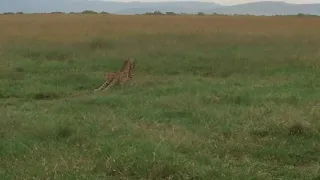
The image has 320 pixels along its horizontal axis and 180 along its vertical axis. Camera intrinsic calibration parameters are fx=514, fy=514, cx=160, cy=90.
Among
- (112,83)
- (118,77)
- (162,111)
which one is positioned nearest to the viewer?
(162,111)

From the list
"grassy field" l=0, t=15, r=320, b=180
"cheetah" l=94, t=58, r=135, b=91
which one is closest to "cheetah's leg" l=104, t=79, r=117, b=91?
"cheetah" l=94, t=58, r=135, b=91

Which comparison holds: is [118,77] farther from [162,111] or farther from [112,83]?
[162,111]

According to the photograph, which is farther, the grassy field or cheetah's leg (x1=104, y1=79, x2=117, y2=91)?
cheetah's leg (x1=104, y1=79, x2=117, y2=91)

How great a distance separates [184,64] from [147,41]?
15.1 feet

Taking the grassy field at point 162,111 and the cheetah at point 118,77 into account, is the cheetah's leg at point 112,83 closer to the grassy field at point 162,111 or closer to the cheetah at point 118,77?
the cheetah at point 118,77

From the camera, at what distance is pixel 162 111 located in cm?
955

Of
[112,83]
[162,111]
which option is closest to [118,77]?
[112,83]

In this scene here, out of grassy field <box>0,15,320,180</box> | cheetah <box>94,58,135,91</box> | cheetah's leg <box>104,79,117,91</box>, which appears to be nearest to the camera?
grassy field <box>0,15,320,180</box>

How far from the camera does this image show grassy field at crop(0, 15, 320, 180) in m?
6.10

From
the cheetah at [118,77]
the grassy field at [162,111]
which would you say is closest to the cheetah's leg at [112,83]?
the cheetah at [118,77]

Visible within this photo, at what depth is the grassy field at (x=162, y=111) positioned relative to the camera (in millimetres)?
6098

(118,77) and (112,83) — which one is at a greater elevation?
(118,77)

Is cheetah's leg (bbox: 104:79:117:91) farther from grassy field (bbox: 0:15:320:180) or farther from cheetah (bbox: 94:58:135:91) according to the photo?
grassy field (bbox: 0:15:320:180)

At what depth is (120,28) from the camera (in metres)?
26.9
